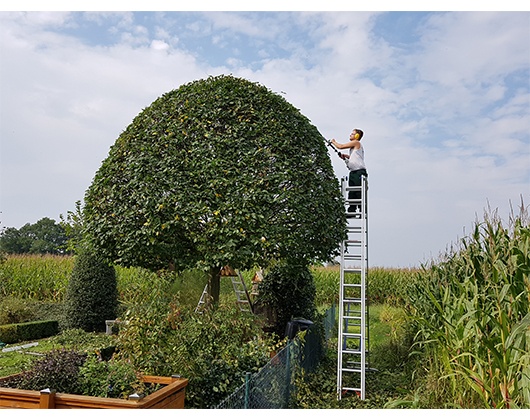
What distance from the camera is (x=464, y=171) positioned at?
25.1 ft

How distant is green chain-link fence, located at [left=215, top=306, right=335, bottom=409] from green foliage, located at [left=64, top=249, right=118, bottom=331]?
593 centimetres

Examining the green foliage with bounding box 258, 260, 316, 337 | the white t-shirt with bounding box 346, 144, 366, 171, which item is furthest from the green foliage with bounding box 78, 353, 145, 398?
the green foliage with bounding box 258, 260, 316, 337

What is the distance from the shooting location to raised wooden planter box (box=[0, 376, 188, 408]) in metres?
4.13

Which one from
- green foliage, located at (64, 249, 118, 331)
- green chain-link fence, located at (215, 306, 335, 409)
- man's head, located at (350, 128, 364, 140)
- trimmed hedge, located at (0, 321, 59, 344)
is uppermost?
man's head, located at (350, 128, 364, 140)

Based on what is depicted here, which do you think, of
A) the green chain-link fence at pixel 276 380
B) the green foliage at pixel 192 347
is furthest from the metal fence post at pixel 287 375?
the green foliage at pixel 192 347

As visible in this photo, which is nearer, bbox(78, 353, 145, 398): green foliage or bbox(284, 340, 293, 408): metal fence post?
bbox(78, 353, 145, 398): green foliage

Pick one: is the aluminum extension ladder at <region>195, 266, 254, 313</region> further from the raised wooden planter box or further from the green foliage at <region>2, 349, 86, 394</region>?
the raised wooden planter box

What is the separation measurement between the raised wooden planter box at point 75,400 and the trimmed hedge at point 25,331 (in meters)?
7.93

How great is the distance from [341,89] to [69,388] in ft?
15.8

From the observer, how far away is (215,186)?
21.7 feet

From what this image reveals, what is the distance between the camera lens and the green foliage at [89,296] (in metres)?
12.0

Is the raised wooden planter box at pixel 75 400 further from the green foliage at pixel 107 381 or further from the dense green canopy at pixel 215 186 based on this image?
the dense green canopy at pixel 215 186
